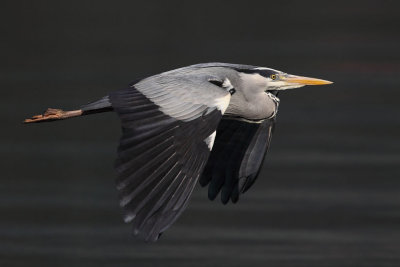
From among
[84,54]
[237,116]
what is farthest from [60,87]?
[237,116]

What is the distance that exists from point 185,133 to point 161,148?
0.63 ft

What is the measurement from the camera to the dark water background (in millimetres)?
8938

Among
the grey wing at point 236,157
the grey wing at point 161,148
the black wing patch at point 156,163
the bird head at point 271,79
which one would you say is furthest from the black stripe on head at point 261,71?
the black wing patch at point 156,163

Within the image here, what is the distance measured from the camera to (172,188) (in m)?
6.45

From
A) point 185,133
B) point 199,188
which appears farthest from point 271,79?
point 199,188

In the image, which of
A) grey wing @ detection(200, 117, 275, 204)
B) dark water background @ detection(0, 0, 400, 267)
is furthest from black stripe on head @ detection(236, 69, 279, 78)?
dark water background @ detection(0, 0, 400, 267)

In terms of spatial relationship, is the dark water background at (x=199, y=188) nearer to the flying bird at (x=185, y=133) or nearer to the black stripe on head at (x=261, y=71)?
the flying bird at (x=185, y=133)

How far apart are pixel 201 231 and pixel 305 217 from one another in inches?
33.2

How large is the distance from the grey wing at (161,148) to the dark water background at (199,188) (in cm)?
182

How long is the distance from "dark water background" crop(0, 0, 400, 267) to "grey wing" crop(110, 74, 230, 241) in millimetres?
1823

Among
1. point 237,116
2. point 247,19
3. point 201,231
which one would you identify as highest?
point 237,116

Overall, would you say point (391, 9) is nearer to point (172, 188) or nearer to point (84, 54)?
point (84, 54)

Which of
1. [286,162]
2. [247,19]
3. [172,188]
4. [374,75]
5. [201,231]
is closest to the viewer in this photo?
[172,188]

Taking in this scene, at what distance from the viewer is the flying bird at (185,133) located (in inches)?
252
